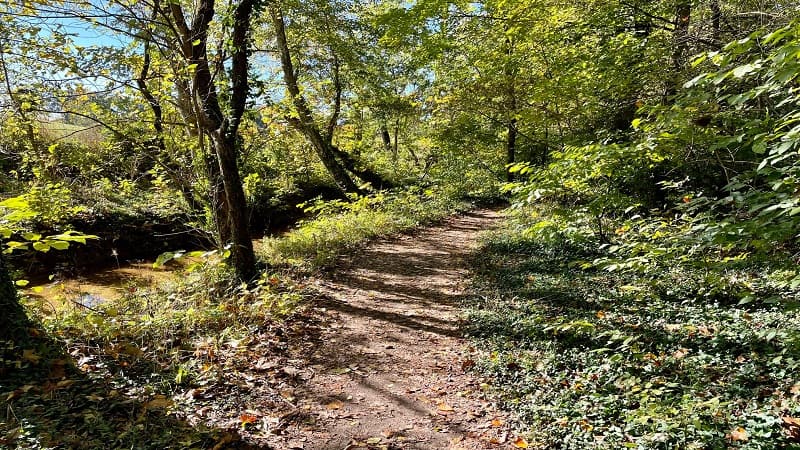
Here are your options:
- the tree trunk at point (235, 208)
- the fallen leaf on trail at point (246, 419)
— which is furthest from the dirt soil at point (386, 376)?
the tree trunk at point (235, 208)

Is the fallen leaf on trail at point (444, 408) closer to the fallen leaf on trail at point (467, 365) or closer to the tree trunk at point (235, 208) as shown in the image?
the fallen leaf on trail at point (467, 365)

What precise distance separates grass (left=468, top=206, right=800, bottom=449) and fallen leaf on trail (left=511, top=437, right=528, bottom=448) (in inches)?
2.5

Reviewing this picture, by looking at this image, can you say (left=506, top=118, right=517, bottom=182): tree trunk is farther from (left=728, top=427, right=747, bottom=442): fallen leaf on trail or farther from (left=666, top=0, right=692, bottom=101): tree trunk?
(left=728, top=427, right=747, bottom=442): fallen leaf on trail

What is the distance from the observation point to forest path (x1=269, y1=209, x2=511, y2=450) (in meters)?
3.74

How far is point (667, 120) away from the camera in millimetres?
3770

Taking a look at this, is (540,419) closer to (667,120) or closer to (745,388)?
(745,388)

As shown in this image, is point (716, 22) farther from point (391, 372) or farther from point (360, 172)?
point (360, 172)

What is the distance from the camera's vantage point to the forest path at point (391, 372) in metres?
3.74

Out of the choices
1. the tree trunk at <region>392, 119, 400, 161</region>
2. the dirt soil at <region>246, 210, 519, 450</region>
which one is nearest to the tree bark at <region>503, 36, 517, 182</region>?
the dirt soil at <region>246, 210, 519, 450</region>

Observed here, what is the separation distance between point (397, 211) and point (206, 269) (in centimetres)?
781

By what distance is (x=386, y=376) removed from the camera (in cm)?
481

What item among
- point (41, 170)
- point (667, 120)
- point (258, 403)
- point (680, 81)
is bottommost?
point (258, 403)

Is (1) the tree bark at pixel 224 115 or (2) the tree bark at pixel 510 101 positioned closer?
→ (1) the tree bark at pixel 224 115


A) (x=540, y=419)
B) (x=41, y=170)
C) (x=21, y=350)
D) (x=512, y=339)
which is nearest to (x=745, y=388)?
(x=540, y=419)
